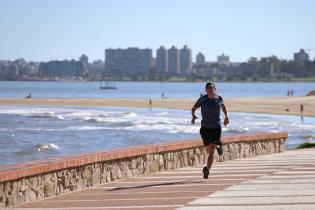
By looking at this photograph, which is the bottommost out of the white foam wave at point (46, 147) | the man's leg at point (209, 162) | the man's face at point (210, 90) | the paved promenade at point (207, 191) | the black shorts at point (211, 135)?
the white foam wave at point (46, 147)

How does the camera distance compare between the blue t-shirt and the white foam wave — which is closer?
the blue t-shirt

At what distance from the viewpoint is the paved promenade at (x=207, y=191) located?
9656 mm

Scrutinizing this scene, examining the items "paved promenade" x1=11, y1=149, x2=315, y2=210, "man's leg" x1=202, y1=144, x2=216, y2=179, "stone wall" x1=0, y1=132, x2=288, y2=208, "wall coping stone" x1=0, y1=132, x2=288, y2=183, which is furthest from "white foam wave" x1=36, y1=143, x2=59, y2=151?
"man's leg" x1=202, y1=144, x2=216, y2=179

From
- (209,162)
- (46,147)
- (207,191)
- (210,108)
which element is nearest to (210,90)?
(210,108)

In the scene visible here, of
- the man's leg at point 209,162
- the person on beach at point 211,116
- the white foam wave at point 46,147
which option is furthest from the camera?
the white foam wave at point 46,147

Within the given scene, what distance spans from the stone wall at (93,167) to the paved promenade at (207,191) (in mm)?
→ 160

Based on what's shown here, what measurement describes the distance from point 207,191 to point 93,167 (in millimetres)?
Result: 1834

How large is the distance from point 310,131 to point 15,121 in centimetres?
2117

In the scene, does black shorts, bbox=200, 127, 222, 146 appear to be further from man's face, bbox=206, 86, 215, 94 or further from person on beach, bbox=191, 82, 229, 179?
man's face, bbox=206, 86, 215, 94

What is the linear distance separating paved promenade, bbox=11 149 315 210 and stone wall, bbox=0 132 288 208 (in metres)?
0.16

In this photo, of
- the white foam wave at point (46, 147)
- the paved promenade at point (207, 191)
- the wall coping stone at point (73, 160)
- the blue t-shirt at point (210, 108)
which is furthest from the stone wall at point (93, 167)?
the white foam wave at point (46, 147)

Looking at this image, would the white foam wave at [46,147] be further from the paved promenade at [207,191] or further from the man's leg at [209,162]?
the man's leg at [209,162]

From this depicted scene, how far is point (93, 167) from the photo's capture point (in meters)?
11.9

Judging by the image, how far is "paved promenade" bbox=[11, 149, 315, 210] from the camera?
31.7 ft
